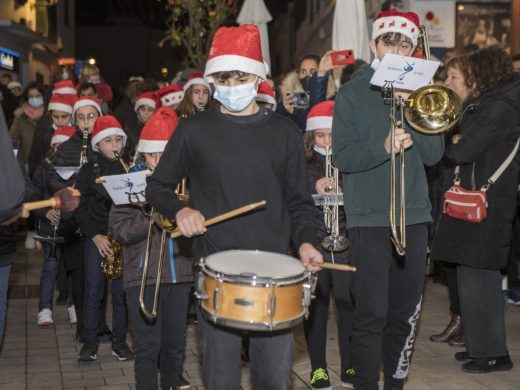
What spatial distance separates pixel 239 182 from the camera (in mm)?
4293

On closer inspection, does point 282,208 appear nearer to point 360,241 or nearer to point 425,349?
point 360,241

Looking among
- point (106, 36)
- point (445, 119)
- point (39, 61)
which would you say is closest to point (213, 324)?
point (445, 119)

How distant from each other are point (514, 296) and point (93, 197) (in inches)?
184

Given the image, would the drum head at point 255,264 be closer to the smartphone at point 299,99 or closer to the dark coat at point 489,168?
the dark coat at point 489,168

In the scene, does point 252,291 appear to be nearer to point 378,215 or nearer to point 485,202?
point 378,215

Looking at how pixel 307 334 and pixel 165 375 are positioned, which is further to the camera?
pixel 307 334

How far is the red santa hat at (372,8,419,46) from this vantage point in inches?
209

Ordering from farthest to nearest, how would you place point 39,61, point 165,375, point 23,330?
point 39,61 < point 23,330 < point 165,375

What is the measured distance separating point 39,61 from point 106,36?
29.0 m

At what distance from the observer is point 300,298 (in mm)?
4078

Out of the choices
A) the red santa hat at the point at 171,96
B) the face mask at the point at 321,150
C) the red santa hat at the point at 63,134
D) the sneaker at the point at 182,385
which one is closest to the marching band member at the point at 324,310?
the face mask at the point at 321,150

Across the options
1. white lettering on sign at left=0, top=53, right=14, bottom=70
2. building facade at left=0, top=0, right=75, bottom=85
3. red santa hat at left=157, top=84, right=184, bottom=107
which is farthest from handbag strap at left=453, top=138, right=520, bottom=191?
white lettering on sign at left=0, top=53, right=14, bottom=70

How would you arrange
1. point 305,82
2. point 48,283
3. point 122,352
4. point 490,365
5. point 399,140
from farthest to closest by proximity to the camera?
point 305,82 < point 48,283 < point 122,352 < point 490,365 < point 399,140

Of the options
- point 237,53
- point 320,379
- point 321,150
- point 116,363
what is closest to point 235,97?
point 237,53
